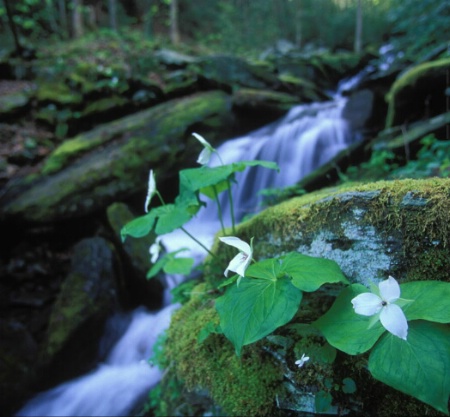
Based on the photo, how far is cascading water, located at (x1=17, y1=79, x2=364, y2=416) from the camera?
3562 mm

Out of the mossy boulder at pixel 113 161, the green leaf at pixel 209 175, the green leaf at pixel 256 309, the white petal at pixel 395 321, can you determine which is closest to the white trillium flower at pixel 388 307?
the white petal at pixel 395 321

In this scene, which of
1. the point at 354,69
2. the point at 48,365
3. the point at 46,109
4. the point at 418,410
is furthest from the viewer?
the point at 354,69

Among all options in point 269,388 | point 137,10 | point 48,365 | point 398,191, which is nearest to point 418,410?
point 269,388

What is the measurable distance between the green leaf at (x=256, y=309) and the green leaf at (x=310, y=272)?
0.14 feet

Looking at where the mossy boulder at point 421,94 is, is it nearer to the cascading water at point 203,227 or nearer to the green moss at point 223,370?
the cascading water at point 203,227

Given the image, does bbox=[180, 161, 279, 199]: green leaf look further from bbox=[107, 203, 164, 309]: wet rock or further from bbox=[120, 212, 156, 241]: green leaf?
bbox=[107, 203, 164, 309]: wet rock

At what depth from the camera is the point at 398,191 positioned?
Answer: 1626 millimetres

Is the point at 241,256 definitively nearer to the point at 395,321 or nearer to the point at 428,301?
the point at 395,321

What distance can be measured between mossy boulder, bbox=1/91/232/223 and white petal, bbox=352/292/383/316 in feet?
18.3

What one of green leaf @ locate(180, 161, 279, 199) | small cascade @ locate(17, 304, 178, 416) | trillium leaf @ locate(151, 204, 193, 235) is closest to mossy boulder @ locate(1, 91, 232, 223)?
small cascade @ locate(17, 304, 178, 416)

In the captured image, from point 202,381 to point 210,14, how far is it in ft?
91.1

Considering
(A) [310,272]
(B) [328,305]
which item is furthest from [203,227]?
(A) [310,272]

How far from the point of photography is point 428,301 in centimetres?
A: 120

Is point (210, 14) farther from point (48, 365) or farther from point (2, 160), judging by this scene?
point (48, 365)
